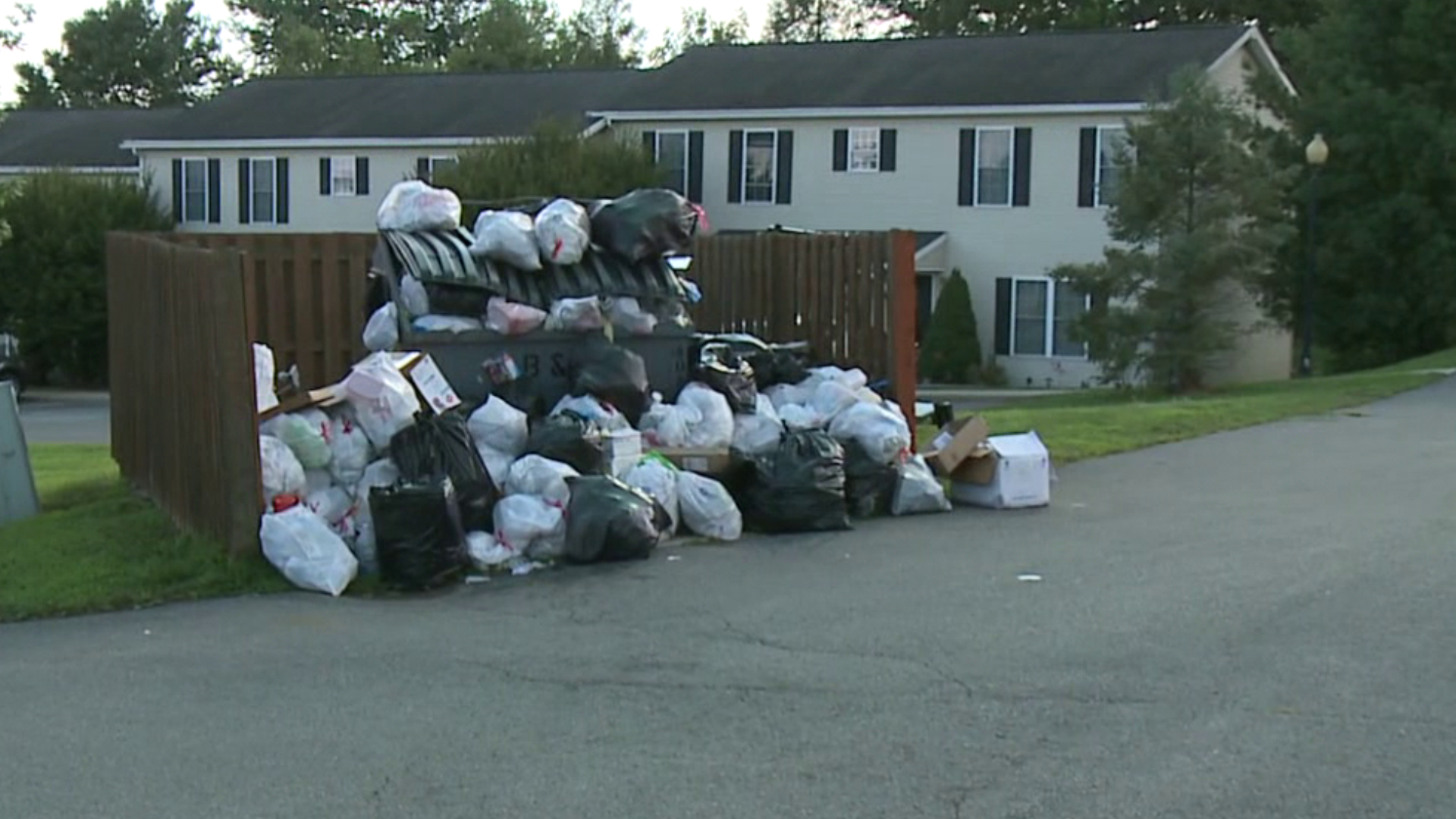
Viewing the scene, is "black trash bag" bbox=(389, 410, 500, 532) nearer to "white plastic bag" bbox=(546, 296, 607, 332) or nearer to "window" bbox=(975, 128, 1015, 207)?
"white plastic bag" bbox=(546, 296, 607, 332)

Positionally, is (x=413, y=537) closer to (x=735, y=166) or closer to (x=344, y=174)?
(x=735, y=166)

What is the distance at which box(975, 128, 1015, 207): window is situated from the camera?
115 feet

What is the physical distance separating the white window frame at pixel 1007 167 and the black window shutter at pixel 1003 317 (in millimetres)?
1544

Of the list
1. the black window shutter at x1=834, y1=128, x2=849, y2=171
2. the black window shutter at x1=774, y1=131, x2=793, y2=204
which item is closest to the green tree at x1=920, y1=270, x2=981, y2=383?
the black window shutter at x1=834, y1=128, x2=849, y2=171

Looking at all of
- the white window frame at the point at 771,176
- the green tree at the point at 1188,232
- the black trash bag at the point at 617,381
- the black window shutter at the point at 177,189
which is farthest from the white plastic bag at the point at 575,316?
the black window shutter at the point at 177,189

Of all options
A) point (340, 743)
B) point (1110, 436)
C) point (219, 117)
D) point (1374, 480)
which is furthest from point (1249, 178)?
point (219, 117)

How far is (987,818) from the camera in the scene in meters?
5.92

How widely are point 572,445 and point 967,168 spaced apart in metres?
24.9

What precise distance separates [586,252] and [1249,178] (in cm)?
1691

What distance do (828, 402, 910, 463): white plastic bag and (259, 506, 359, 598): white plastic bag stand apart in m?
3.88

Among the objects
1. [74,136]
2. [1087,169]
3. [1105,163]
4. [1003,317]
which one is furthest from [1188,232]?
[74,136]

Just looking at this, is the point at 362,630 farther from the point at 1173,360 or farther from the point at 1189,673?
the point at 1173,360

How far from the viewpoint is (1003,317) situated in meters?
35.9

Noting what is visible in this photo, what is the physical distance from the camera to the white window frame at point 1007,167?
115 ft
